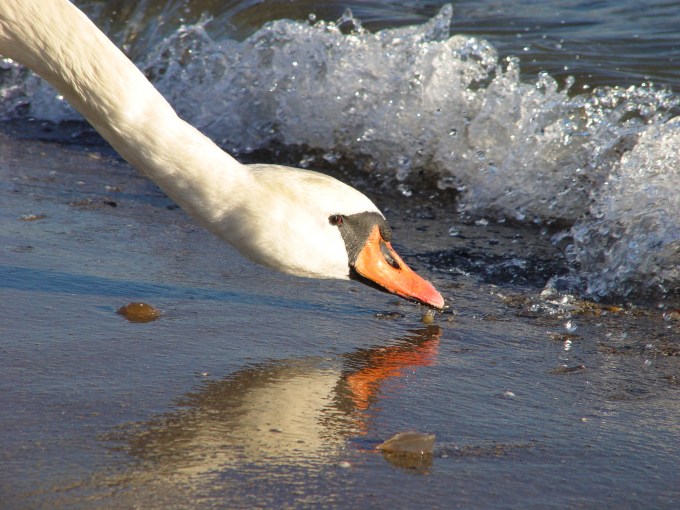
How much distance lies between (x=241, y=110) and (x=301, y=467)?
20.0 ft

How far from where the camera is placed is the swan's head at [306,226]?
3.79m

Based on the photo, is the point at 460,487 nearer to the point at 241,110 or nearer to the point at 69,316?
the point at 69,316

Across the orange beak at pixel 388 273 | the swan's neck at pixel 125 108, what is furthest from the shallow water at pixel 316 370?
the swan's neck at pixel 125 108

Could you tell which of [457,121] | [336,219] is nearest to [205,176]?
[336,219]

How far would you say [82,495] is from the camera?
2.62 meters

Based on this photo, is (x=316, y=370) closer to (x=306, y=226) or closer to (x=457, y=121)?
(x=306, y=226)

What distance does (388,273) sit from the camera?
4.03 metres

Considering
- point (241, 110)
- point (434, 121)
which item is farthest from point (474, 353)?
point (241, 110)

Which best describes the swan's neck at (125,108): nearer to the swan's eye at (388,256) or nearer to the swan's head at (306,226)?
the swan's head at (306,226)

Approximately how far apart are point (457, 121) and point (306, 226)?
377cm

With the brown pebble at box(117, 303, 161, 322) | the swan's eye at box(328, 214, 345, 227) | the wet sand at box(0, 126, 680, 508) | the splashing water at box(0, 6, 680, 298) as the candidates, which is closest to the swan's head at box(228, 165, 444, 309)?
the swan's eye at box(328, 214, 345, 227)

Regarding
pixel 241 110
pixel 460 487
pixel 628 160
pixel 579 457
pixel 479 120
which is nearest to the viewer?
pixel 460 487

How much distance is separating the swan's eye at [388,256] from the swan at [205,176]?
55mm

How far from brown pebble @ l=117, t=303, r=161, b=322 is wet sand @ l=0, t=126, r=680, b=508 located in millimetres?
56
